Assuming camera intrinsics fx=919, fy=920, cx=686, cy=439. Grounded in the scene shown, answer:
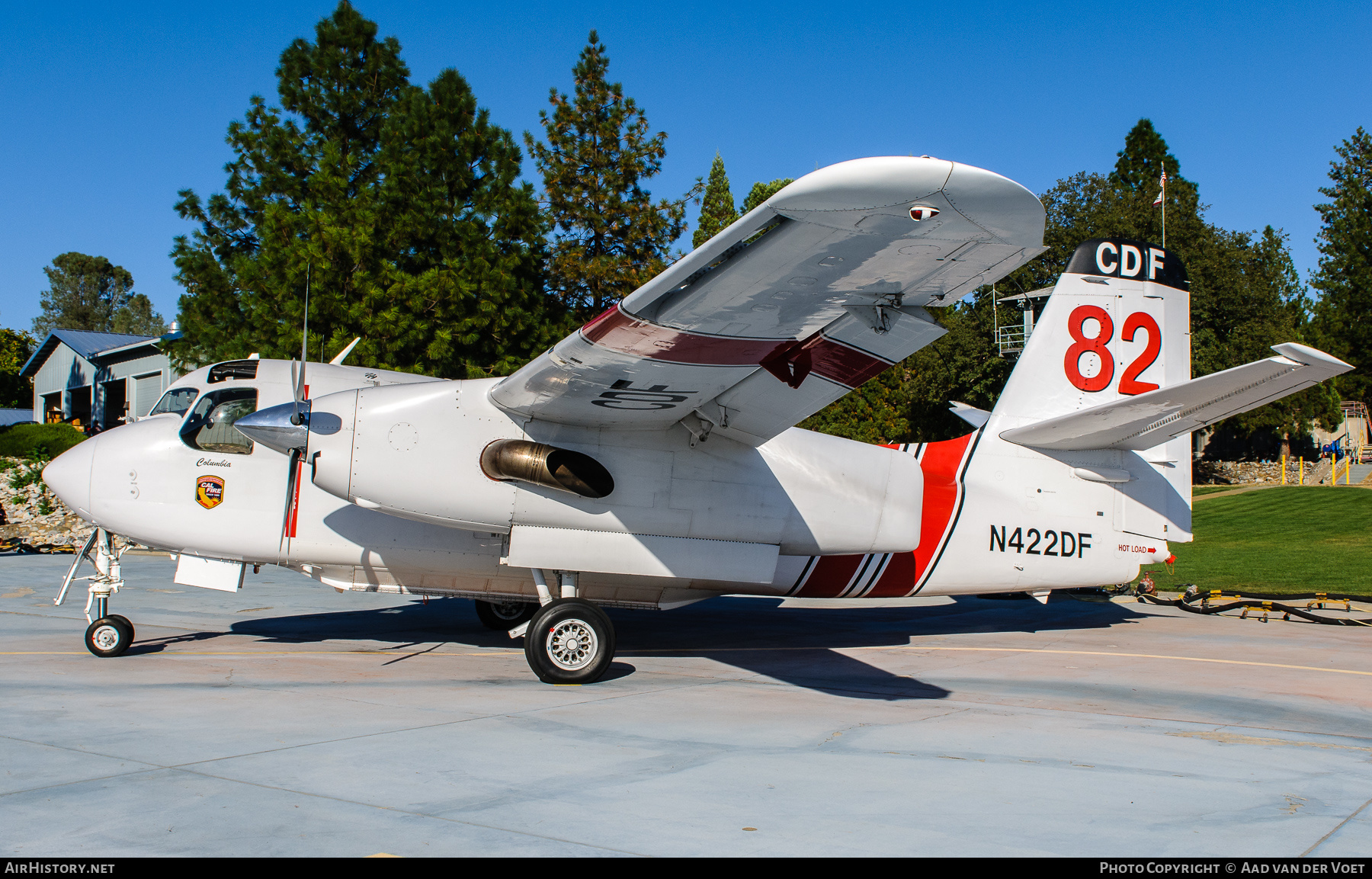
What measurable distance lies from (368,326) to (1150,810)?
18.2 m

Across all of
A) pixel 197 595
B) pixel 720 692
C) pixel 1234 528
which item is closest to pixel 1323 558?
pixel 1234 528

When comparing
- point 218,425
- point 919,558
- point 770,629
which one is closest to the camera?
point 218,425

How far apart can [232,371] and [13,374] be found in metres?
69.2

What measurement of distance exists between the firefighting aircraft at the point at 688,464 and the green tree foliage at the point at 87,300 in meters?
117

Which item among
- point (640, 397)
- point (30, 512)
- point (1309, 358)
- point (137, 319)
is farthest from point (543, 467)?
point (137, 319)

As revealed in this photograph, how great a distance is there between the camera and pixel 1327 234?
59.6m

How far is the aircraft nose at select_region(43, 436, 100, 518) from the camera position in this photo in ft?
32.0

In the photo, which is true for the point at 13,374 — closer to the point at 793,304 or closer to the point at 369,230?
the point at 369,230

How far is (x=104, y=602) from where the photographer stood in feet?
31.9

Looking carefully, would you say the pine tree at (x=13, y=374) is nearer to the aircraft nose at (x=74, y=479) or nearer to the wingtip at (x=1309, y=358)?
the aircraft nose at (x=74, y=479)

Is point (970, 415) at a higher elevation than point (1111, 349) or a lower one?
lower

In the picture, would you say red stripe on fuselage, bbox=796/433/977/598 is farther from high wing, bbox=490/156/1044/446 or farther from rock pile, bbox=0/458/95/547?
rock pile, bbox=0/458/95/547

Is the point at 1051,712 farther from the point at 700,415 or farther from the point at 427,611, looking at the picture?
the point at 427,611

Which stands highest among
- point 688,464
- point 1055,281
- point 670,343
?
point 1055,281
